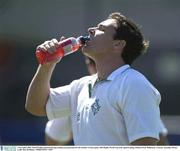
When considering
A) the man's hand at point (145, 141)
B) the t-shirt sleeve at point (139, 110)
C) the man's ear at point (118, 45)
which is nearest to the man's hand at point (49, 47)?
the man's ear at point (118, 45)

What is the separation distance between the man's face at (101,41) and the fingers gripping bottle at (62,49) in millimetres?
49

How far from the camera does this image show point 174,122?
10148 millimetres

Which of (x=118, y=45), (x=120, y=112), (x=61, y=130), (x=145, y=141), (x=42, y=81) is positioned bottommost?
(x=61, y=130)

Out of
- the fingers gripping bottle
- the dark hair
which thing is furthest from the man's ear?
the fingers gripping bottle

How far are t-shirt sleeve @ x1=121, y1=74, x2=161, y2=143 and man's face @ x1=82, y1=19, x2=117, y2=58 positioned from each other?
0.33 metres

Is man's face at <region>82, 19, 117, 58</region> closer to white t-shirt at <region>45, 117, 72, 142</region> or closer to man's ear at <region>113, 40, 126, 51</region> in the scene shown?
man's ear at <region>113, 40, 126, 51</region>

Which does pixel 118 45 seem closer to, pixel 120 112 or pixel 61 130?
pixel 120 112

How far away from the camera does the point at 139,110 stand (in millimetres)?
3758

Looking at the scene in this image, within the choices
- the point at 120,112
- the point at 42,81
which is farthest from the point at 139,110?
the point at 42,81

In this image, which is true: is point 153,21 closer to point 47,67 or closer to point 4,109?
point 4,109

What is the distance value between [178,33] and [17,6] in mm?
2839

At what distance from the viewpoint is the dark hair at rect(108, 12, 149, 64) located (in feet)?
13.6

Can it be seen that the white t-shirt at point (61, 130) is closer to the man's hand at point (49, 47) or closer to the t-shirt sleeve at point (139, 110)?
the man's hand at point (49, 47)

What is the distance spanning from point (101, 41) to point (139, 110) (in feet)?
1.72
